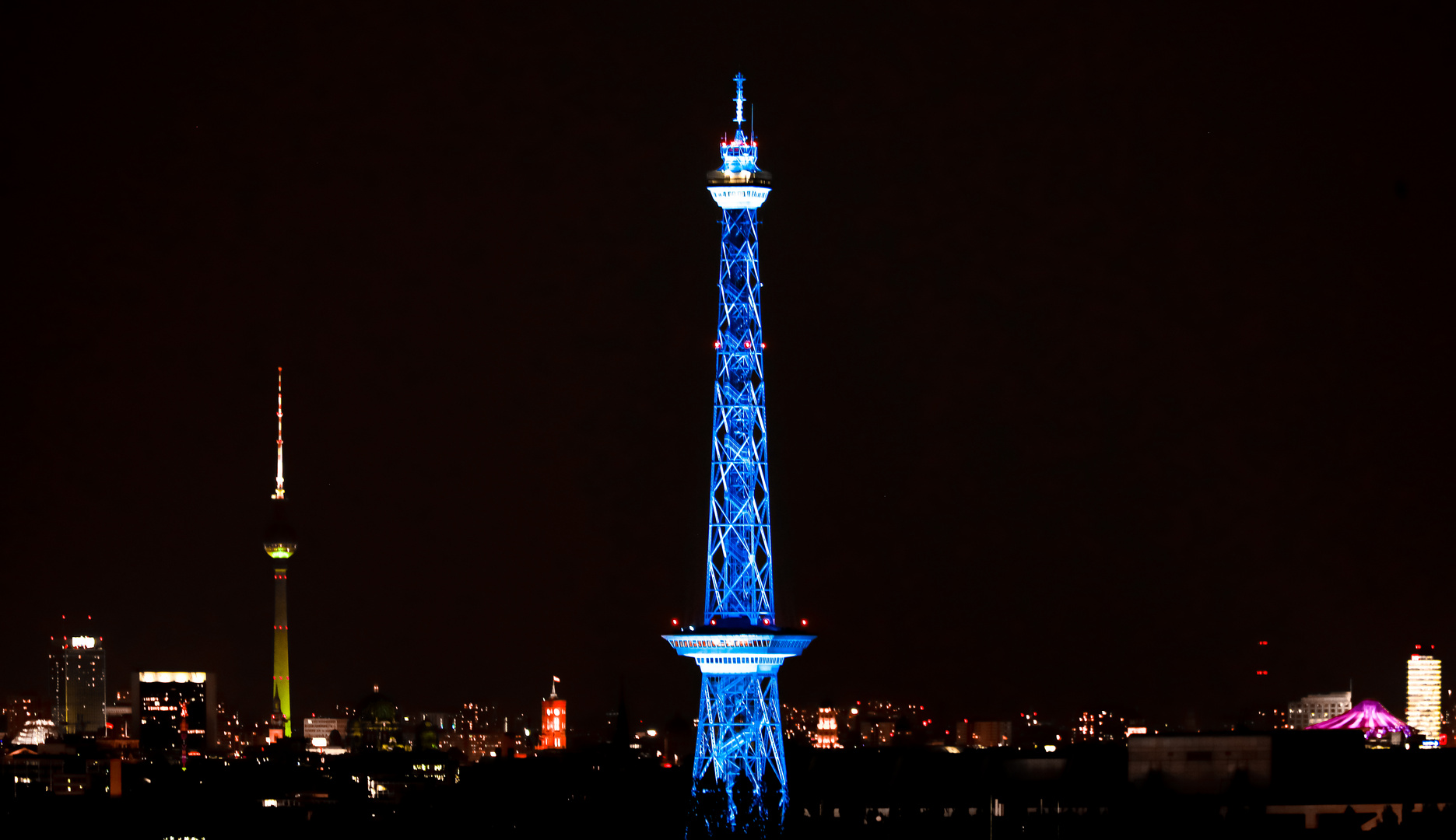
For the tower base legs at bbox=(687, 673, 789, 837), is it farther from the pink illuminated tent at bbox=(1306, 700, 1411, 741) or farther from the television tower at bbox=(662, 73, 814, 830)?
the pink illuminated tent at bbox=(1306, 700, 1411, 741)

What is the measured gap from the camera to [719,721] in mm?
66062

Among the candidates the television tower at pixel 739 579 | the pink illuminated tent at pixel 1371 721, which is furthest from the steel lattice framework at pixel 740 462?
the pink illuminated tent at pixel 1371 721

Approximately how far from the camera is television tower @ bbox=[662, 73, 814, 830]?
6475 cm

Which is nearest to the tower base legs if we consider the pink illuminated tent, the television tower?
the television tower

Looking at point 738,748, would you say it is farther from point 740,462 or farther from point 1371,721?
point 1371,721

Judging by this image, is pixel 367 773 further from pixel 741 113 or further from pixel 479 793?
pixel 741 113

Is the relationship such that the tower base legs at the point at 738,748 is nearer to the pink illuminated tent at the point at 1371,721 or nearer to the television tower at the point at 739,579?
the television tower at the point at 739,579

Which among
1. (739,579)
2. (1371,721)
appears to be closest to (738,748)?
(739,579)

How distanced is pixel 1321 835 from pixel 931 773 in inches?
962

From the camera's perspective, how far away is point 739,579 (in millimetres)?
65625

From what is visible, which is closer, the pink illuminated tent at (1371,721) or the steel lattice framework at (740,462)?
the steel lattice framework at (740,462)

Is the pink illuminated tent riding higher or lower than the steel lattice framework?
lower

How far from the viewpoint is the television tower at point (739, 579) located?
212 feet

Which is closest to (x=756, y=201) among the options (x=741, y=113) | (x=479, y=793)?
(x=741, y=113)
